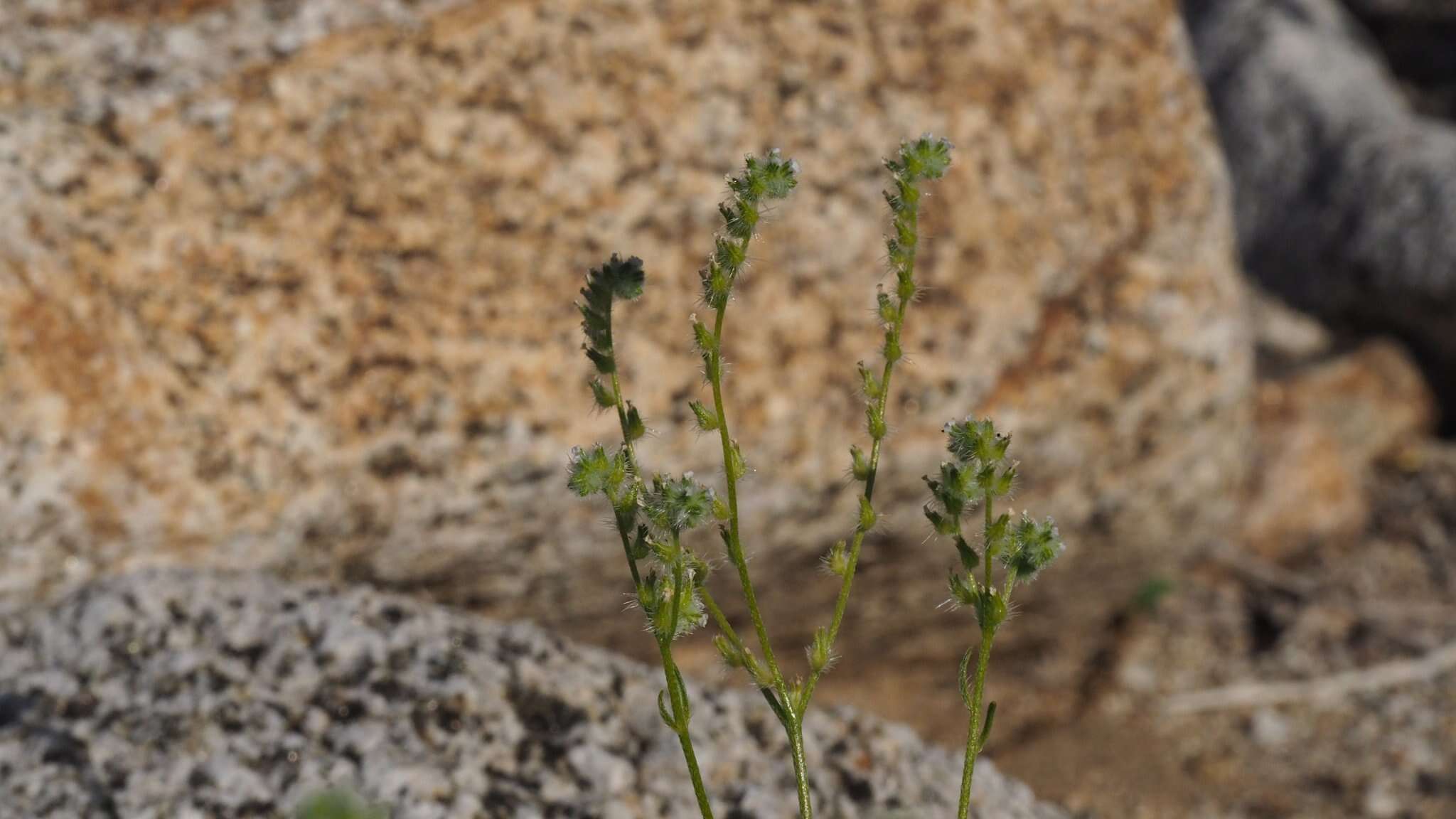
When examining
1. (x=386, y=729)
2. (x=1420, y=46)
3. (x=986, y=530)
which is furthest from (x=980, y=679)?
(x=1420, y=46)

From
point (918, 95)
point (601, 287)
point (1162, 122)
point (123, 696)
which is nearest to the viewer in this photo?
point (601, 287)

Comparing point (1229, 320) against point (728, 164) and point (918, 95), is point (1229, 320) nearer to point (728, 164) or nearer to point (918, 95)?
point (918, 95)

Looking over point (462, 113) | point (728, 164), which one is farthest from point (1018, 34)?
point (462, 113)

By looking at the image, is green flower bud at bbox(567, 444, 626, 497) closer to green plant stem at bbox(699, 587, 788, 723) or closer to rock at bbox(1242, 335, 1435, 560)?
green plant stem at bbox(699, 587, 788, 723)

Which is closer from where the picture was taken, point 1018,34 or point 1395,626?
point 1018,34

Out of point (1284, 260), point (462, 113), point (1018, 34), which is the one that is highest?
point (1284, 260)

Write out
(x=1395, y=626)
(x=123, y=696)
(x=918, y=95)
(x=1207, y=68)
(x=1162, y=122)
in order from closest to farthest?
1. (x=123, y=696)
2. (x=918, y=95)
3. (x=1162, y=122)
4. (x=1395, y=626)
5. (x=1207, y=68)

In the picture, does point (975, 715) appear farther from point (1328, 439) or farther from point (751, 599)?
point (1328, 439)
